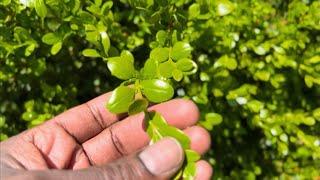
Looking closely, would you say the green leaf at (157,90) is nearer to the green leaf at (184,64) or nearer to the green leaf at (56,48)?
the green leaf at (184,64)

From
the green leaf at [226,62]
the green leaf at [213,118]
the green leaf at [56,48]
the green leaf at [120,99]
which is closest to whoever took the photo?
the green leaf at [120,99]

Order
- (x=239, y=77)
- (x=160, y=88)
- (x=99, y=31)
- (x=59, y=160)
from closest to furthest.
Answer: (x=160, y=88)
(x=99, y=31)
(x=59, y=160)
(x=239, y=77)

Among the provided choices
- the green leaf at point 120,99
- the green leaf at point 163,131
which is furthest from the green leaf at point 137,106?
the green leaf at point 163,131

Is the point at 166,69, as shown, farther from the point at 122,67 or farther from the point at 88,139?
the point at 88,139

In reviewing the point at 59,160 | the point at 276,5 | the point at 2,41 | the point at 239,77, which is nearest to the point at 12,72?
the point at 2,41

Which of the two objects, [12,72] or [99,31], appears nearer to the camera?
[99,31]

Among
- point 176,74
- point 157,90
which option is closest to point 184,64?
point 176,74

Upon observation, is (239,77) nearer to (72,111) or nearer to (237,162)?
(237,162)
